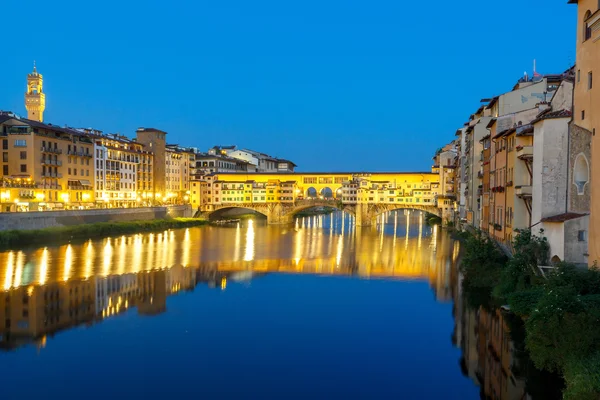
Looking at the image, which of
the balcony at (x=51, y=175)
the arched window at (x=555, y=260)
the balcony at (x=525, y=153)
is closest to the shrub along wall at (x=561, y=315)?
the arched window at (x=555, y=260)

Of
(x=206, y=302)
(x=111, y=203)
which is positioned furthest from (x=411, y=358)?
(x=111, y=203)

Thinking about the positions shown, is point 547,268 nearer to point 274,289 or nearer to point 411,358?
point 411,358

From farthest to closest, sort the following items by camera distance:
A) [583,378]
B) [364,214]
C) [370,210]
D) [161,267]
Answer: [370,210] → [364,214] → [161,267] → [583,378]

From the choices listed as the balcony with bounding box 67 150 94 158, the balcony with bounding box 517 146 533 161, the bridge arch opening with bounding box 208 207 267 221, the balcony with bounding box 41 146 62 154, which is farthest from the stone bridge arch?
the balcony with bounding box 517 146 533 161

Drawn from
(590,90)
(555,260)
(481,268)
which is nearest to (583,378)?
(555,260)

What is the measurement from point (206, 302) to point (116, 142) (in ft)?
130

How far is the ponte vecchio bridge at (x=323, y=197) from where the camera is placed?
5431 cm

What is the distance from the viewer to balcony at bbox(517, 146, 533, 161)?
52.9 ft

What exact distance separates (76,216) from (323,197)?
26.5 m

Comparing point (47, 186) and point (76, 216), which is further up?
point (47, 186)

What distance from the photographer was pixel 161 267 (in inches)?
1011

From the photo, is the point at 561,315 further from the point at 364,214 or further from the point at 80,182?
the point at 80,182

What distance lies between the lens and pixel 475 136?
29922mm

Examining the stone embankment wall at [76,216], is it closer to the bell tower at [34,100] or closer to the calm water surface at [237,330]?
the calm water surface at [237,330]
